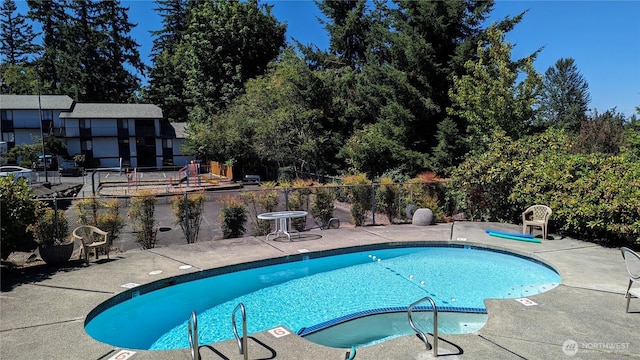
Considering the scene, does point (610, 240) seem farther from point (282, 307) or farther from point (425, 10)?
point (425, 10)

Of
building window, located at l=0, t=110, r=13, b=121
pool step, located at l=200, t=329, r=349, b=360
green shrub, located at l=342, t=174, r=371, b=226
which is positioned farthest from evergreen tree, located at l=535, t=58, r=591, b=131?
building window, located at l=0, t=110, r=13, b=121

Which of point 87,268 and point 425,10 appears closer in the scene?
point 87,268

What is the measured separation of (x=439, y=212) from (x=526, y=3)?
12.1 metres

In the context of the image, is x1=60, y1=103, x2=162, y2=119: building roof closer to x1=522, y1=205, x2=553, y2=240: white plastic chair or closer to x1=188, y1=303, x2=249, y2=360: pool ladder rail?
x1=522, y1=205, x2=553, y2=240: white plastic chair

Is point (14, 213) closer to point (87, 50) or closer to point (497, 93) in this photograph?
point (497, 93)

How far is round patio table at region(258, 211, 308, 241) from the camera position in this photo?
35.6 ft

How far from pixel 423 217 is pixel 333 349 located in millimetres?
9028

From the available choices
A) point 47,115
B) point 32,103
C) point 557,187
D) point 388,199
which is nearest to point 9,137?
point 32,103

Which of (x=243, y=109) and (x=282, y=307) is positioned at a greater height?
(x=243, y=109)

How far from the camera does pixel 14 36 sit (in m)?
65.5

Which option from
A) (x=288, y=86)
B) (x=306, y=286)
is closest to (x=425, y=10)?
(x=288, y=86)

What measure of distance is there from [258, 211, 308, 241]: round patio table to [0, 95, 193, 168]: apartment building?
1472 inches

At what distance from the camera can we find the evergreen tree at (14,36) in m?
64.4

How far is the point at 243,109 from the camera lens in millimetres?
30797
